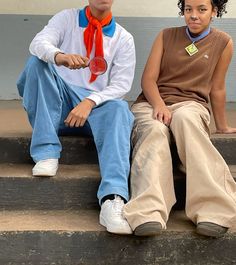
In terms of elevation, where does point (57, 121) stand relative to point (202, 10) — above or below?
below

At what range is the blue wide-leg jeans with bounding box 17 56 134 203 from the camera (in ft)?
7.93

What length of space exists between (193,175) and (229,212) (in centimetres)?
23

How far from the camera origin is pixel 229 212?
228 cm

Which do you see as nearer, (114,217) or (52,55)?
(114,217)

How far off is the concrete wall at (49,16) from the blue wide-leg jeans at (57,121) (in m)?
1.87

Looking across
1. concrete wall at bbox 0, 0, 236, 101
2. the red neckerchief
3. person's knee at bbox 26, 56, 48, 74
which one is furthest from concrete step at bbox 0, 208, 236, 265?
concrete wall at bbox 0, 0, 236, 101

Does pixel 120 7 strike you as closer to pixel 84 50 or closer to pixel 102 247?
pixel 84 50

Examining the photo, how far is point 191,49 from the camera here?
2.83 m

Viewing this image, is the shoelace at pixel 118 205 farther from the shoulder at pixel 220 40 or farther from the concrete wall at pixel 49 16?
the concrete wall at pixel 49 16

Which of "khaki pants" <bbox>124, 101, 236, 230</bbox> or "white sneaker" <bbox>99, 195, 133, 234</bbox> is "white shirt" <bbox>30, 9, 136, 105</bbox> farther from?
"white sneaker" <bbox>99, 195, 133, 234</bbox>

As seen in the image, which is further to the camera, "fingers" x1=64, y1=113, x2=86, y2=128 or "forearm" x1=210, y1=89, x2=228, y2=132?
"forearm" x1=210, y1=89, x2=228, y2=132

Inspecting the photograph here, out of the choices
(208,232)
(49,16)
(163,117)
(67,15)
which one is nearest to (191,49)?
(163,117)

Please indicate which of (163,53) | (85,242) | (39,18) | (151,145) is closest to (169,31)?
(163,53)

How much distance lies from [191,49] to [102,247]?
46.9 inches
